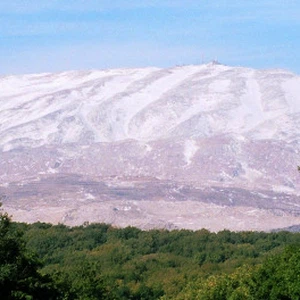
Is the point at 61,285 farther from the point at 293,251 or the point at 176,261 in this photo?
the point at 176,261

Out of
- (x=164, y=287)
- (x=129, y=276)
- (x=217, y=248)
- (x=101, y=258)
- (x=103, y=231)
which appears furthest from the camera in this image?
(x=103, y=231)

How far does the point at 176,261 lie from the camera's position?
8481 cm

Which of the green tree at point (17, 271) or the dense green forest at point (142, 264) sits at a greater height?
the green tree at point (17, 271)

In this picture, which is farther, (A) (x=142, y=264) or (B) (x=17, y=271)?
(A) (x=142, y=264)

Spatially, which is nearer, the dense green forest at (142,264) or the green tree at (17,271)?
the green tree at (17,271)

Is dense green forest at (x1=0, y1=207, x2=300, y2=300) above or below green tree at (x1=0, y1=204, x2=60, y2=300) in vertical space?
below

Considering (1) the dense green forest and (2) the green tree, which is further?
(1) the dense green forest

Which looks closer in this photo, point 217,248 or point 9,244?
point 9,244

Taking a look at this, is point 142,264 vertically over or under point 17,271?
under

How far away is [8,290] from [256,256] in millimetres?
54680

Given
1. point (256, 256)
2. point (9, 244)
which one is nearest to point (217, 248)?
point (256, 256)

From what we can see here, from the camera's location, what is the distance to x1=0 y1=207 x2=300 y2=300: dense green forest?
111 ft

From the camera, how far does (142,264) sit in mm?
80062

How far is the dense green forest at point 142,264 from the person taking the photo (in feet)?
111
